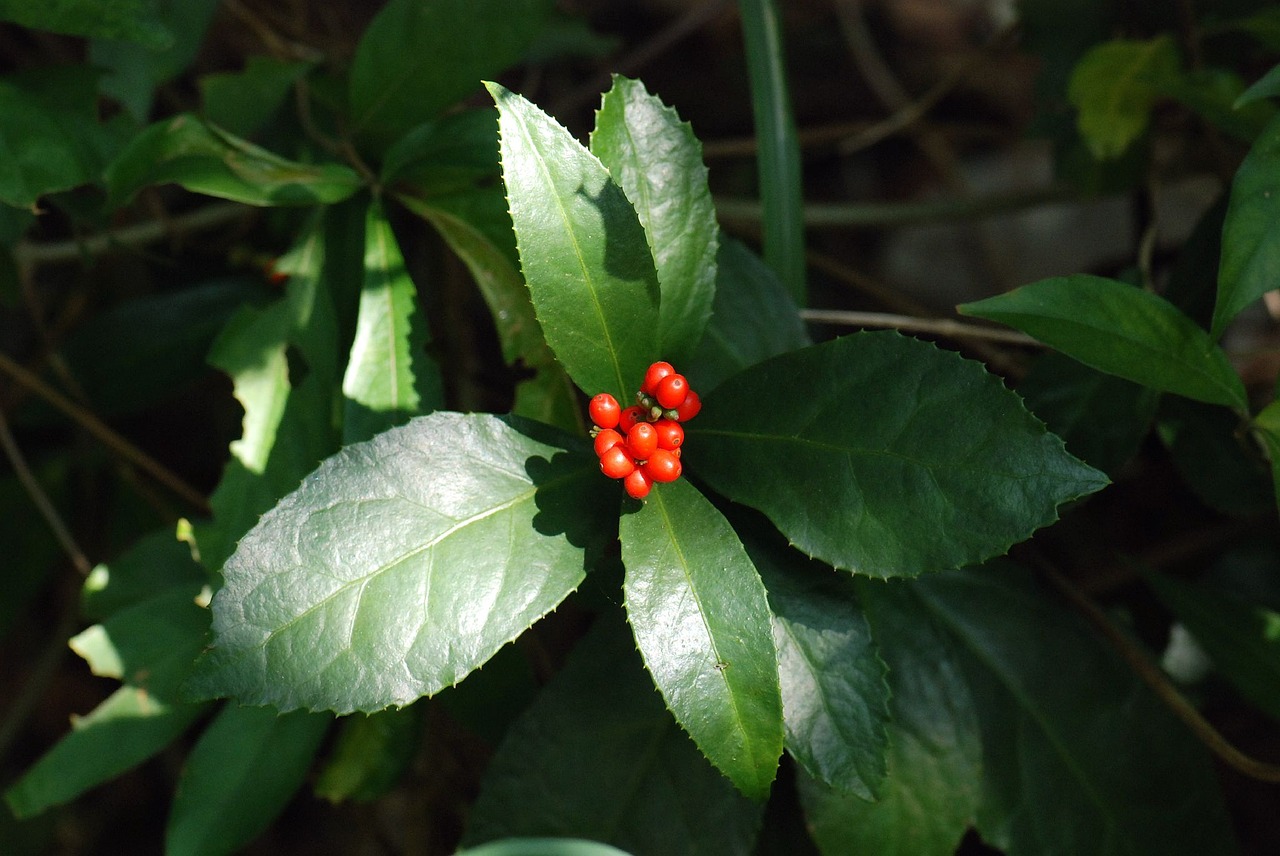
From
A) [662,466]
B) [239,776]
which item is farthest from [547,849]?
[239,776]

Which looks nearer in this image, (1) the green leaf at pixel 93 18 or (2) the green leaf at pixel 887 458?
(2) the green leaf at pixel 887 458

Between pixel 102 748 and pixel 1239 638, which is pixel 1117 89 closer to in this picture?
pixel 1239 638

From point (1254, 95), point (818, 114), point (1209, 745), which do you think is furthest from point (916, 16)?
point (1209, 745)

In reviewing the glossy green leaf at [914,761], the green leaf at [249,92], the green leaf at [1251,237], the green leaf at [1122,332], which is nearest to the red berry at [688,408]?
the green leaf at [1122,332]

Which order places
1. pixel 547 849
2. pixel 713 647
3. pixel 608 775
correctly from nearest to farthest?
pixel 547 849 → pixel 713 647 → pixel 608 775

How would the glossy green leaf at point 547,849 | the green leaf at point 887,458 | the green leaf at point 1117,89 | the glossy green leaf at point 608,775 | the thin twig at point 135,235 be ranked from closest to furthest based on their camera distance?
the glossy green leaf at point 547,849 → the green leaf at point 887,458 → the glossy green leaf at point 608,775 → the green leaf at point 1117,89 → the thin twig at point 135,235

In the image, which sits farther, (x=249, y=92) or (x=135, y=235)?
(x=135, y=235)

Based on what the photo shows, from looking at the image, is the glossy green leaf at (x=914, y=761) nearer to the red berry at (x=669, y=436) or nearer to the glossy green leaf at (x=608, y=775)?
the glossy green leaf at (x=608, y=775)
